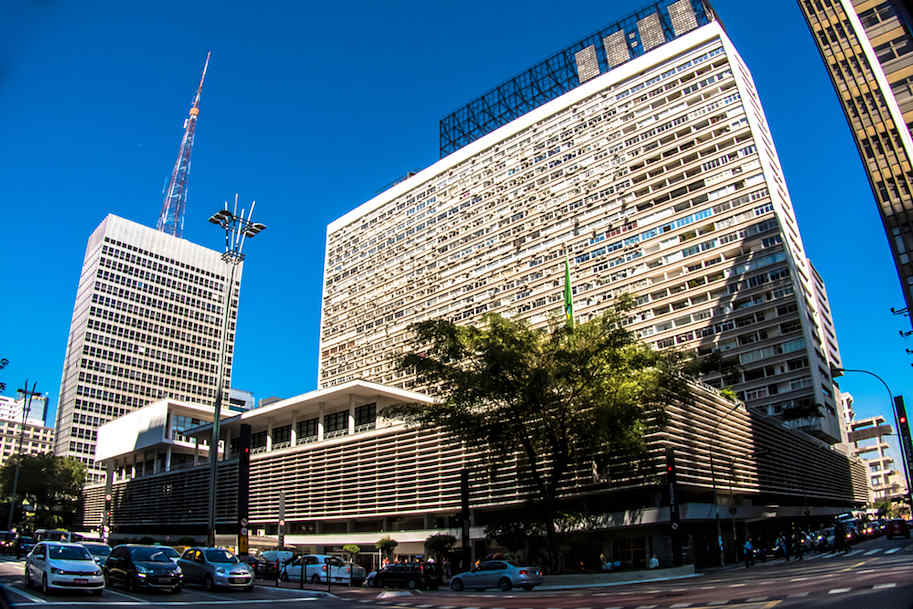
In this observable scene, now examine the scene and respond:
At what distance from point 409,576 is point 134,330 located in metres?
120

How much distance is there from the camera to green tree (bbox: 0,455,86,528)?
82.6m

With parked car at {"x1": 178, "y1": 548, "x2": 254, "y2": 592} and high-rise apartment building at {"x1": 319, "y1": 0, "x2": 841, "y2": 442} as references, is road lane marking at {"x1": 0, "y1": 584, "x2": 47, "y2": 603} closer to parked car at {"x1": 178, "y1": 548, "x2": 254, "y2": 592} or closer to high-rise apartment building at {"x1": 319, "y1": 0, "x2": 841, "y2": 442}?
parked car at {"x1": 178, "y1": 548, "x2": 254, "y2": 592}

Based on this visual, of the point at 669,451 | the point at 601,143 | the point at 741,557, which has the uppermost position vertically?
the point at 601,143

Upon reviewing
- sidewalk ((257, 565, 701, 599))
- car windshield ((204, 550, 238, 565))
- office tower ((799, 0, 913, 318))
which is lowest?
sidewalk ((257, 565, 701, 599))

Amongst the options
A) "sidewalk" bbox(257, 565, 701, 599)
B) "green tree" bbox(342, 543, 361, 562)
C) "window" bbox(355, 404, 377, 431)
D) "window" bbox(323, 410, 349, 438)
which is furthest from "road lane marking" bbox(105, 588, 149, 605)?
"window" bbox(323, 410, 349, 438)

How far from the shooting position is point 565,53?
295ft

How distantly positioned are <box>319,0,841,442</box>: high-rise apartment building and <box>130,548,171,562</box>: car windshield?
51078 mm

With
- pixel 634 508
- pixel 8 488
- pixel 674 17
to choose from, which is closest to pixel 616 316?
pixel 634 508

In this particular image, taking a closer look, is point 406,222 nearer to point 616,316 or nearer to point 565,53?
point 565,53

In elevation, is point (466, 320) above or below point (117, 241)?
below

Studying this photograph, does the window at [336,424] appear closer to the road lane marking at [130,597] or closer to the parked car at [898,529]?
the road lane marking at [130,597]

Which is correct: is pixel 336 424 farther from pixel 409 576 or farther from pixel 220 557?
pixel 220 557

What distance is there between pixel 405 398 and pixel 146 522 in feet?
132

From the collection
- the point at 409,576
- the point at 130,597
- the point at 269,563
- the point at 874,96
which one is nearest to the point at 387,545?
the point at 269,563
